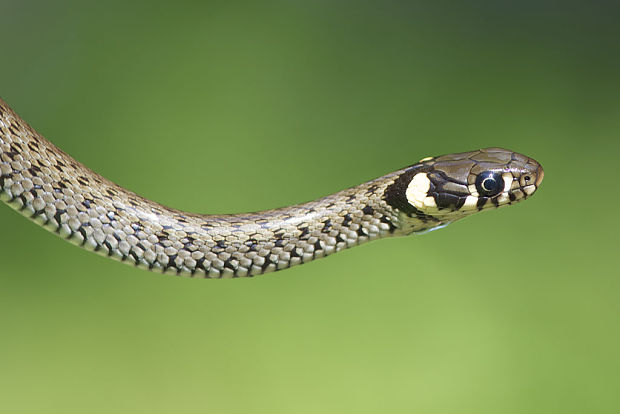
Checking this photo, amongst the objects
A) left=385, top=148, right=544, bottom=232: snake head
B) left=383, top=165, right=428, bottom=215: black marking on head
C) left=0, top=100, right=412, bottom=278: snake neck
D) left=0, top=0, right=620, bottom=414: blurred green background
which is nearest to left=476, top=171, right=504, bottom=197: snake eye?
left=385, top=148, right=544, bottom=232: snake head

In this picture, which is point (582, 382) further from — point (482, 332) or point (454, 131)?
point (454, 131)

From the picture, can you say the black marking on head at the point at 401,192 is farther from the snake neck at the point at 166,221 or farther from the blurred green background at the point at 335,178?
the blurred green background at the point at 335,178

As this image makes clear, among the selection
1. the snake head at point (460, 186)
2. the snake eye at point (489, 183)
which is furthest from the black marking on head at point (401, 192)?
the snake eye at point (489, 183)

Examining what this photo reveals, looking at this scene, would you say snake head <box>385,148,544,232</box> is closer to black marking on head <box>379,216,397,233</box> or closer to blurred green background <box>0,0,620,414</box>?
black marking on head <box>379,216,397,233</box>

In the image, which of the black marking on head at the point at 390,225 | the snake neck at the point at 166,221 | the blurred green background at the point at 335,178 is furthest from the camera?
the blurred green background at the point at 335,178

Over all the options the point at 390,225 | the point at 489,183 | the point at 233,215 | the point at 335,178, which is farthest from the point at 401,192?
the point at 335,178

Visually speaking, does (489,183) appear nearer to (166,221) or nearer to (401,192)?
(401,192)
